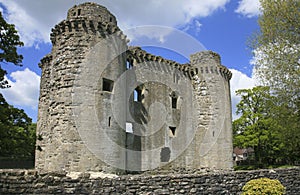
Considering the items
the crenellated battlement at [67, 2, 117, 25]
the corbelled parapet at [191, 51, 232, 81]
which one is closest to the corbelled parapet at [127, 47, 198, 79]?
the corbelled parapet at [191, 51, 232, 81]

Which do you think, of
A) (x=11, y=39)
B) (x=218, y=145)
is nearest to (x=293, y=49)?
(x=218, y=145)

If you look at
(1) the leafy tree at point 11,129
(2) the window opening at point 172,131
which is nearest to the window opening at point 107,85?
(1) the leafy tree at point 11,129

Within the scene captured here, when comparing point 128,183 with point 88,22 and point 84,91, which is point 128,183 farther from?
point 88,22

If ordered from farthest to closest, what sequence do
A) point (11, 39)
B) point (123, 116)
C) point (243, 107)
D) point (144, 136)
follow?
1. point (243, 107)
2. point (144, 136)
3. point (123, 116)
4. point (11, 39)

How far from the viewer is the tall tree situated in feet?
46.2

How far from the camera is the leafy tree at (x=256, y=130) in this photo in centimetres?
2914

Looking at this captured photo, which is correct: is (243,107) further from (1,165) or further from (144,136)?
(1,165)

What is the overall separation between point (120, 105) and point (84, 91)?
221 cm

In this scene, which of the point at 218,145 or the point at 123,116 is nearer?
the point at 123,116

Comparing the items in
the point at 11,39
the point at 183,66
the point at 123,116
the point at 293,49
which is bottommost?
the point at 123,116

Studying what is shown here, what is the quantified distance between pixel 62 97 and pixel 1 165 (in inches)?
406

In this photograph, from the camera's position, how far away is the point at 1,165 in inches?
832

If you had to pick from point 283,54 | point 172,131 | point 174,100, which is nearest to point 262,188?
point 283,54

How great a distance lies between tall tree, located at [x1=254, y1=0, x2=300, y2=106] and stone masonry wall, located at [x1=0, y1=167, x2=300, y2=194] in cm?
494
